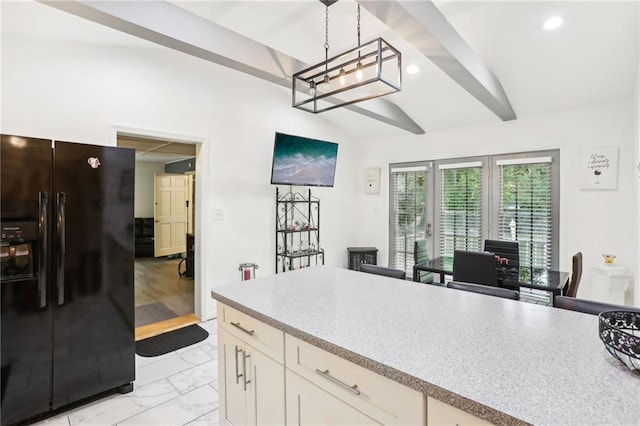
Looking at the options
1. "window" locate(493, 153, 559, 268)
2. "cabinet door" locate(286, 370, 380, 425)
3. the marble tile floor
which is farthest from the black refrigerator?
"window" locate(493, 153, 559, 268)

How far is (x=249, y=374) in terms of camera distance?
156 centimetres

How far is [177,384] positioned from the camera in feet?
8.04

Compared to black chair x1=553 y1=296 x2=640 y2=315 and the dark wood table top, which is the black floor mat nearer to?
the dark wood table top

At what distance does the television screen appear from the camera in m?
4.16

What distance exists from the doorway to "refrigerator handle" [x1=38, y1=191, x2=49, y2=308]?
273 centimetres

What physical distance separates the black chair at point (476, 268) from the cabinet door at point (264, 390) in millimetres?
2217

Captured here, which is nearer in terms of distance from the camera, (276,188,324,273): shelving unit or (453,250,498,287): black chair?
(453,250,498,287): black chair

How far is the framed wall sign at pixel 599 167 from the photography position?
3.51 meters

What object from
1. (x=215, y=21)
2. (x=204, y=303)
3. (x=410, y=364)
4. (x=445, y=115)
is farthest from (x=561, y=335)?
(x=445, y=115)

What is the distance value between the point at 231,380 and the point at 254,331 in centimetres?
43

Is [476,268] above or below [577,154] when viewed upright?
below

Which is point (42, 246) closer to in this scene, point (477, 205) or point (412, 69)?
point (412, 69)

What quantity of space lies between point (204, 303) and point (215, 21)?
2957 millimetres

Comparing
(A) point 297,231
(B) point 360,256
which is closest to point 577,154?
(B) point 360,256
